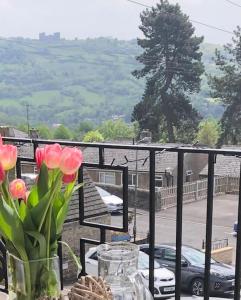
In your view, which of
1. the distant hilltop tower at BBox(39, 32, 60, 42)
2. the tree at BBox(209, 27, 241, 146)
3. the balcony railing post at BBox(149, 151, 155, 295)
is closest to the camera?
the balcony railing post at BBox(149, 151, 155, 295)

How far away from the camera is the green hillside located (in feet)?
114

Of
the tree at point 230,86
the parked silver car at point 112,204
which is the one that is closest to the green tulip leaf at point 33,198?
the parked silver car at point 112,204

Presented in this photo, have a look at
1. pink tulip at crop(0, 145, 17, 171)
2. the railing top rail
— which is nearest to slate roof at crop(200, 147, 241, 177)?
the railing top rail

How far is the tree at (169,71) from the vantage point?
2362cm

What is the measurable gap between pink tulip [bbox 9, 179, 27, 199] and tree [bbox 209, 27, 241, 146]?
22009 millimetres

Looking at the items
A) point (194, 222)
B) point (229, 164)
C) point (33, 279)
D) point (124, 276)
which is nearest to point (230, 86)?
point (194, 222)

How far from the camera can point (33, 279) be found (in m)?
0.79

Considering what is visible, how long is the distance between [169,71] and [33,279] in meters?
24.4

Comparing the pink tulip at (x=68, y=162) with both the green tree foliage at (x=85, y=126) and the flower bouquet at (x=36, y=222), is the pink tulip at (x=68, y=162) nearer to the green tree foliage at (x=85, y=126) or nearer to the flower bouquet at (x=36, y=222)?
the flower bouquet at (x=36, y=222)

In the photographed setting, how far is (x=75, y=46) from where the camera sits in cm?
4091

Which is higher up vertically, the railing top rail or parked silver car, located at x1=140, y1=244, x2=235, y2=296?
the railing top rail

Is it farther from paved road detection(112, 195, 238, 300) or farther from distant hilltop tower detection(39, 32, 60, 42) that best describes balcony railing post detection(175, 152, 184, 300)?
distant hilltop tower detection(39, 32, 60, 42)

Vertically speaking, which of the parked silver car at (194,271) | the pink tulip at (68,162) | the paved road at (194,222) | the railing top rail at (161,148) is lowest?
the paved road at (194,222)

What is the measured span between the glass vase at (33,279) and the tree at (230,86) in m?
22.1
